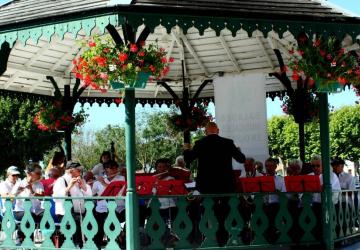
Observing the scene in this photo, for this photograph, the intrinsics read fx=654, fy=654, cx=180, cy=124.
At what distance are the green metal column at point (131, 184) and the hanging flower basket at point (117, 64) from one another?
0.32 metres

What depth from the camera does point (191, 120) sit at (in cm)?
1780

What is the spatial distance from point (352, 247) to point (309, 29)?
3830 mm

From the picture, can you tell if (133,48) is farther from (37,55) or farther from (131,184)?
(37,55)

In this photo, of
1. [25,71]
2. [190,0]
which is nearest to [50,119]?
[25,71]

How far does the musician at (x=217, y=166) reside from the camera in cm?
1014

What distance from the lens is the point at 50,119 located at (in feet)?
54.4

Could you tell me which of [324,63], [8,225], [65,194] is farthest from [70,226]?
[324,63]

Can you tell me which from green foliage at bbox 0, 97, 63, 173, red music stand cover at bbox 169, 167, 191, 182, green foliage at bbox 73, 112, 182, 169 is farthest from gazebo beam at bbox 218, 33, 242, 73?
green foliage at bbox 73, 112, 182, 169

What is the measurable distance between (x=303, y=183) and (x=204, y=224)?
2.30 m

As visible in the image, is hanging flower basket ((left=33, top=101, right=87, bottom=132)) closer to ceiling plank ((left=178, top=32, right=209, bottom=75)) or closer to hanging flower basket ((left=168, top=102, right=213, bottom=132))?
hanging flower basket ((left=168, top=102, right=213, bottom=132))

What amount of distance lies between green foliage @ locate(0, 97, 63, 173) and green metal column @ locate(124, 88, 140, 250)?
38243 millimetres

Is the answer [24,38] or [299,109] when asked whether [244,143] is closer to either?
[299,109]

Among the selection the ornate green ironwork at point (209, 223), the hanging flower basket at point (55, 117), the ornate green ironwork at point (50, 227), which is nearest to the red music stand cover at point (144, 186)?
the ornate green ironwork at point (209, 223)

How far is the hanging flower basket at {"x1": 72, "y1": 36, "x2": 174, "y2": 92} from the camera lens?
9.04m
